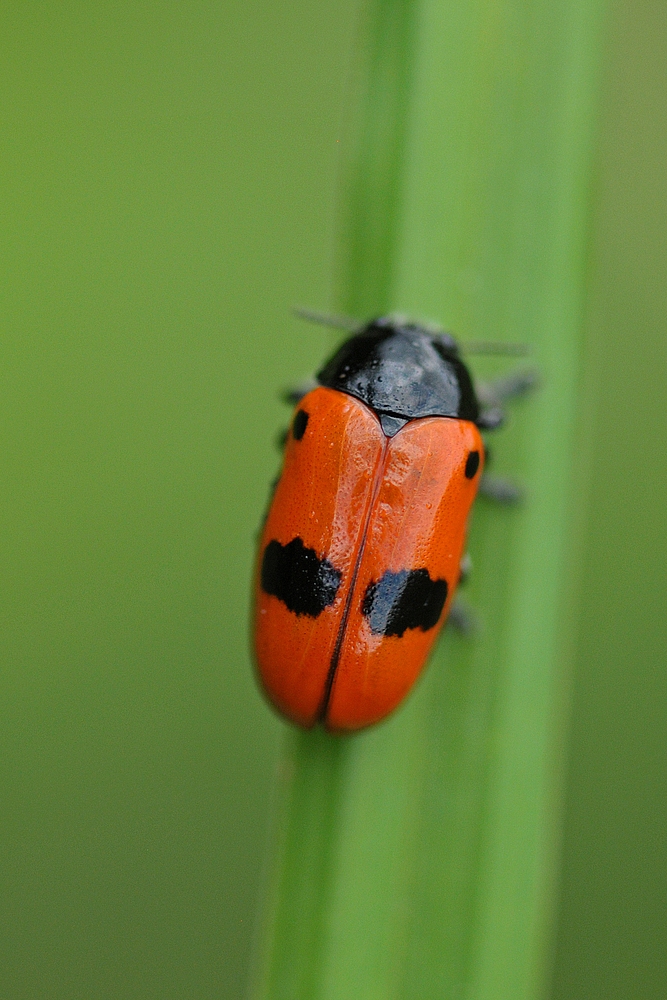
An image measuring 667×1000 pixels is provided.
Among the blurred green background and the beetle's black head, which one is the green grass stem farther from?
the blurred green background

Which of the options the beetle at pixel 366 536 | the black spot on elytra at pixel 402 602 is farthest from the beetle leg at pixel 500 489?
the black spot on elytra at pixel 402 602

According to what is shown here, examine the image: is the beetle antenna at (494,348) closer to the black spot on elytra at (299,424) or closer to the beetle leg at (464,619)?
the black spot on elytra at (299,424)

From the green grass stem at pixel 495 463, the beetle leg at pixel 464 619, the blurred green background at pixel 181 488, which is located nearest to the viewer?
the green grass stem at pixel 495 463

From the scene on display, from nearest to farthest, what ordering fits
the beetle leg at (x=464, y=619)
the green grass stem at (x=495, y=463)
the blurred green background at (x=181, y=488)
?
the green grass stem at (x=495, y=463) < the beetle leg at (x=464, y=619) < the blurred green background at (x=181, y=488)

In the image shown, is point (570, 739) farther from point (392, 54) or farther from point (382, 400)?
point (392, 54)

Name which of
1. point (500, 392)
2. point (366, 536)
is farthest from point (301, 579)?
point (500, 392)

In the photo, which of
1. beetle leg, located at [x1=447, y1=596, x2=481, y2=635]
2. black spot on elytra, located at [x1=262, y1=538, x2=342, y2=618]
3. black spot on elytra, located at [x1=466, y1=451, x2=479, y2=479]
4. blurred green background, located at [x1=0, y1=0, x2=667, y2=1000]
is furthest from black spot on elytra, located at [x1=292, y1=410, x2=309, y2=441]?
blurred green background, located at [x1=0, y1=0, x2=667, y2=1000]

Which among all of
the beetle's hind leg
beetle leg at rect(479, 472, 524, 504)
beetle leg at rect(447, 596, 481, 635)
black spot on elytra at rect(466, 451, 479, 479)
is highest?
the beetle's hind leg

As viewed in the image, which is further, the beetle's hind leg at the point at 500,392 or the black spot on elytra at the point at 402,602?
the beetle's hind leg at the point at 500,392
